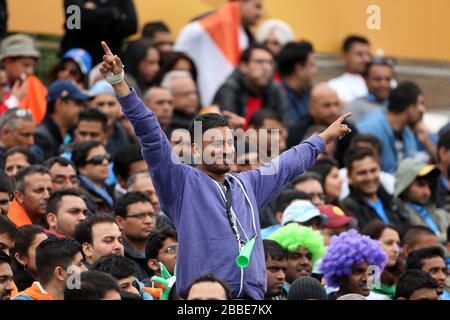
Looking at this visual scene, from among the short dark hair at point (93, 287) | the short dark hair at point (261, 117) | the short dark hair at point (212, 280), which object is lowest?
the short dark hair at point (261, 117)

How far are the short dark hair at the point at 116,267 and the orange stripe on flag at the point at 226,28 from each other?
24.3ft

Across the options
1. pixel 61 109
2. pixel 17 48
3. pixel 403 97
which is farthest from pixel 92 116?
pixel 403 97

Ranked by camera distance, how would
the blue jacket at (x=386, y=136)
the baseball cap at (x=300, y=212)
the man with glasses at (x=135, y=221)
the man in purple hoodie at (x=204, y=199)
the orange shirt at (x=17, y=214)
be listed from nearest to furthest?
the man in purple hoodie at (x=204, y=199) < the orange shirt at (x=17, y=214) < the man with glasses at (x=135, y=221) < the baseball cap at (x=300, y=212) < the blue jacket at (x=386, y=136)

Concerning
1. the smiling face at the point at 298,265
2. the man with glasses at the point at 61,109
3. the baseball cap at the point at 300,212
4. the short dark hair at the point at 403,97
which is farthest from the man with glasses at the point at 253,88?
the smiling face at the point at 298,265

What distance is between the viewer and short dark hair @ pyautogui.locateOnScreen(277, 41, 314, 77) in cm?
1661

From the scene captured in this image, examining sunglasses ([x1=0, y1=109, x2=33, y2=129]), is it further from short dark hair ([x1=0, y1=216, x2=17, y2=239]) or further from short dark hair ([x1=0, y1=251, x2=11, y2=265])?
short dark hair ([x1=0, y1=251, x2=11, y2=265])

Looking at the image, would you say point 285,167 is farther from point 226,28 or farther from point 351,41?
point 351,41

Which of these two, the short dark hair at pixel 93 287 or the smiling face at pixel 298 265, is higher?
the short dark hair at pixel 93 287

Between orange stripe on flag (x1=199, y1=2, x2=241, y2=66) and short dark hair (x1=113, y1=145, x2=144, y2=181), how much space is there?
4.01 metres

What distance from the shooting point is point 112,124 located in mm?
14508

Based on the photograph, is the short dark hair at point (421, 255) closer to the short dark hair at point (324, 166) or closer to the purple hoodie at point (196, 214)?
the short dark hair at point (324, 166)

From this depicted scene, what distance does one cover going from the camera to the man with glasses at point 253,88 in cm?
1569

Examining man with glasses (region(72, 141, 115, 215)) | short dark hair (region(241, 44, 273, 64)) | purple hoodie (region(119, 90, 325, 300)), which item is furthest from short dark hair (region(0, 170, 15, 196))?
short dark hair (region(241, 44, 273, 64))
